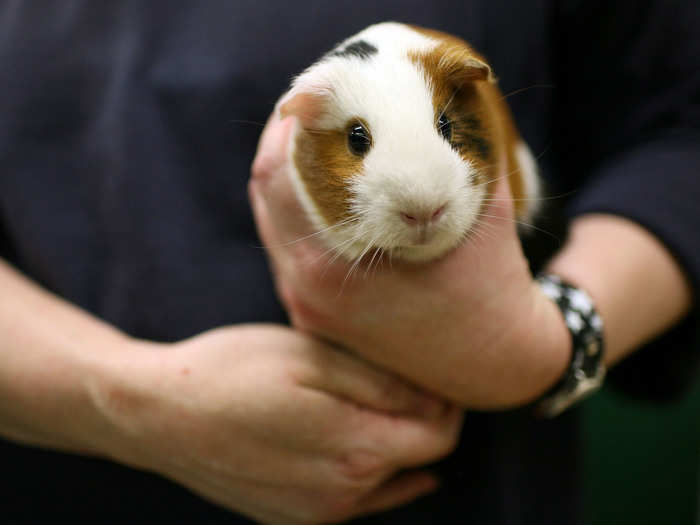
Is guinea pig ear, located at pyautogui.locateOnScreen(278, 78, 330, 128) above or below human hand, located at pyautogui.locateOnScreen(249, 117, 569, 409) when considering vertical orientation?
above

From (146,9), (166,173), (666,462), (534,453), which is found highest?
(146,9)

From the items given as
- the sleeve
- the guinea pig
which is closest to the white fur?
the guinea pig

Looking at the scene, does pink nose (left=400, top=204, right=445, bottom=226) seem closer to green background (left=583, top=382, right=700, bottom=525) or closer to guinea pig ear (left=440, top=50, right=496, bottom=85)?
guinea pig ear (left=440, top=50, right=496, bottom=85)

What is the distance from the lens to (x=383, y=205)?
72cm

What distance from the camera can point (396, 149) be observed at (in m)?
0.70

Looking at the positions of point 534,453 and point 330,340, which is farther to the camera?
point 534,453

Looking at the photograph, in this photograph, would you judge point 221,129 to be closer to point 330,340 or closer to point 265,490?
point 330,340

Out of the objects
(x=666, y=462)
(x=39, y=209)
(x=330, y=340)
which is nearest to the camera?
(x=330, y=340)

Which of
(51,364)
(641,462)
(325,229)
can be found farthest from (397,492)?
(641,462)

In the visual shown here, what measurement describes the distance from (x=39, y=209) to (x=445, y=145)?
2.33 feet

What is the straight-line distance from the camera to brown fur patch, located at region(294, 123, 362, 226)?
0.78 meters

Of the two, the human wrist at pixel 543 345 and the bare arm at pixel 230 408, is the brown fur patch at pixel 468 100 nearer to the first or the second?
the human wrist at pixel 543 345

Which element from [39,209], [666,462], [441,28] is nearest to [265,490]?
[39,209]

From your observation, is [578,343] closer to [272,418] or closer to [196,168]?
[272,418]
